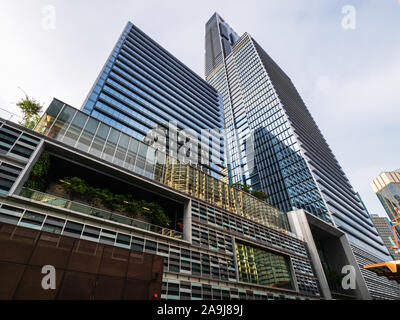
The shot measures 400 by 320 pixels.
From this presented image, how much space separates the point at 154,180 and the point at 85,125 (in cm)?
859

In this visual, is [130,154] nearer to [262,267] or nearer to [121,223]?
[121,223]

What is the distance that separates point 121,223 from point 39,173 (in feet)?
24.6

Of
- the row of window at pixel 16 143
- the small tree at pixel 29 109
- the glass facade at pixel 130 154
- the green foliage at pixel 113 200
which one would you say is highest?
the small tree at pixel 29 109

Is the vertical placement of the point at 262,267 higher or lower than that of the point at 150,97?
lower

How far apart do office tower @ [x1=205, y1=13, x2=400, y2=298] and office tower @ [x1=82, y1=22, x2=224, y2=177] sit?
1905 centimetres

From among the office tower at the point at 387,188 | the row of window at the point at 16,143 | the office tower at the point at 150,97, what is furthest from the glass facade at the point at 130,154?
the office tower at the point at 387,188

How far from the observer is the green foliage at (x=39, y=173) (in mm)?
16016

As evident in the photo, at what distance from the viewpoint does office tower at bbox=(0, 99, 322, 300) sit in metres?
9.41

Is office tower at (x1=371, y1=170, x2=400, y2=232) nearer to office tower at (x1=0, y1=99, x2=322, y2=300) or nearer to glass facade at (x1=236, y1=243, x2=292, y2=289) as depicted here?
glass facade at (x1=236, y1=243, x2=292, y2=289)

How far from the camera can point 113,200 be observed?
64.1 ft

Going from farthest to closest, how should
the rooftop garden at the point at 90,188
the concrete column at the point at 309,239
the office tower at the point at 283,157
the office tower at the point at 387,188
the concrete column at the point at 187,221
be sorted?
the office tower at the point at 387,188
the office tower at the point at 283,157
the concrete column at the point at 309,239
the concrete column at the point at 187,221
the rooftop garden at the point at 90,188

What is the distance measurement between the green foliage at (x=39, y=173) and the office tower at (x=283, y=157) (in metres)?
59.5

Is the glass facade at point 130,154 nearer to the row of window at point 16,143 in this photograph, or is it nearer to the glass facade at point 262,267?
the row of window at point 16,143

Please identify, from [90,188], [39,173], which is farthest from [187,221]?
[39,173]
